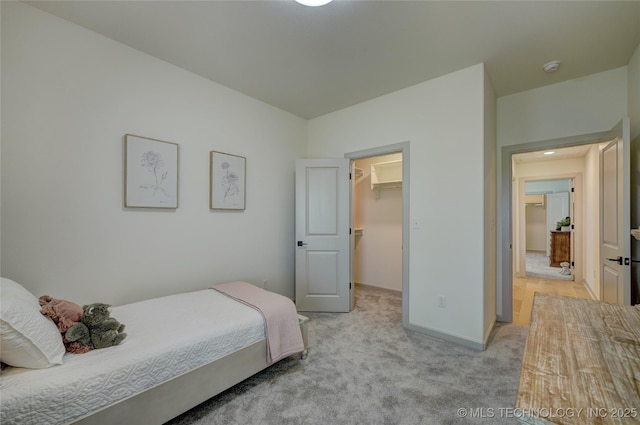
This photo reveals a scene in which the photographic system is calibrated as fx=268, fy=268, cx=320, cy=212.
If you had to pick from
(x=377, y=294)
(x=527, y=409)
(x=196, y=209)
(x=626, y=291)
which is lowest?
(x=377, y=294)

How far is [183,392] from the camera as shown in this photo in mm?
1556

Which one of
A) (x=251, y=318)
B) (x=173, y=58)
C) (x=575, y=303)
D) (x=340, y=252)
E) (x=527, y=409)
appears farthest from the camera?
(x=340, y=252)

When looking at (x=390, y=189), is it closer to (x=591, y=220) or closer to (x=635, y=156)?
(x=635, y=156)

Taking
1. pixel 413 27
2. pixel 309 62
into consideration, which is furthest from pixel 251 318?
pixel 413 27

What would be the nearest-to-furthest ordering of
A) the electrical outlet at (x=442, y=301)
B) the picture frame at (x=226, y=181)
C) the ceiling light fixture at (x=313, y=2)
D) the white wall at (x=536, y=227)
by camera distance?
the ceiling light fixture at (x=313, y=2), the electrical outlet at (x=442, y=301), the picture frame at (x=226, y=181), the white wall at (x=536, y=227)

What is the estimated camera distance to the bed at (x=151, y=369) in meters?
1.15

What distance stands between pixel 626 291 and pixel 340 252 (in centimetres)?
251

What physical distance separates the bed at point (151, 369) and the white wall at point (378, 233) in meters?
2.47

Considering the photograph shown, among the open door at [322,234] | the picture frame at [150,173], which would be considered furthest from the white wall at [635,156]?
the picture frame at [150,173]

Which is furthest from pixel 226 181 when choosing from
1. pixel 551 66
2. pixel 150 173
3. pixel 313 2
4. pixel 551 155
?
pixel 551 155

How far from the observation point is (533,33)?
2.04 metres

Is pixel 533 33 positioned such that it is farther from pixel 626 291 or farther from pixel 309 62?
pixel 626 291

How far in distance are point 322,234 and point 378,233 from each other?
52.6 inches

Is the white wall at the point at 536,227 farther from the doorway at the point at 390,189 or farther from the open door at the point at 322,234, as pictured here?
the open door at the point at 322,234
